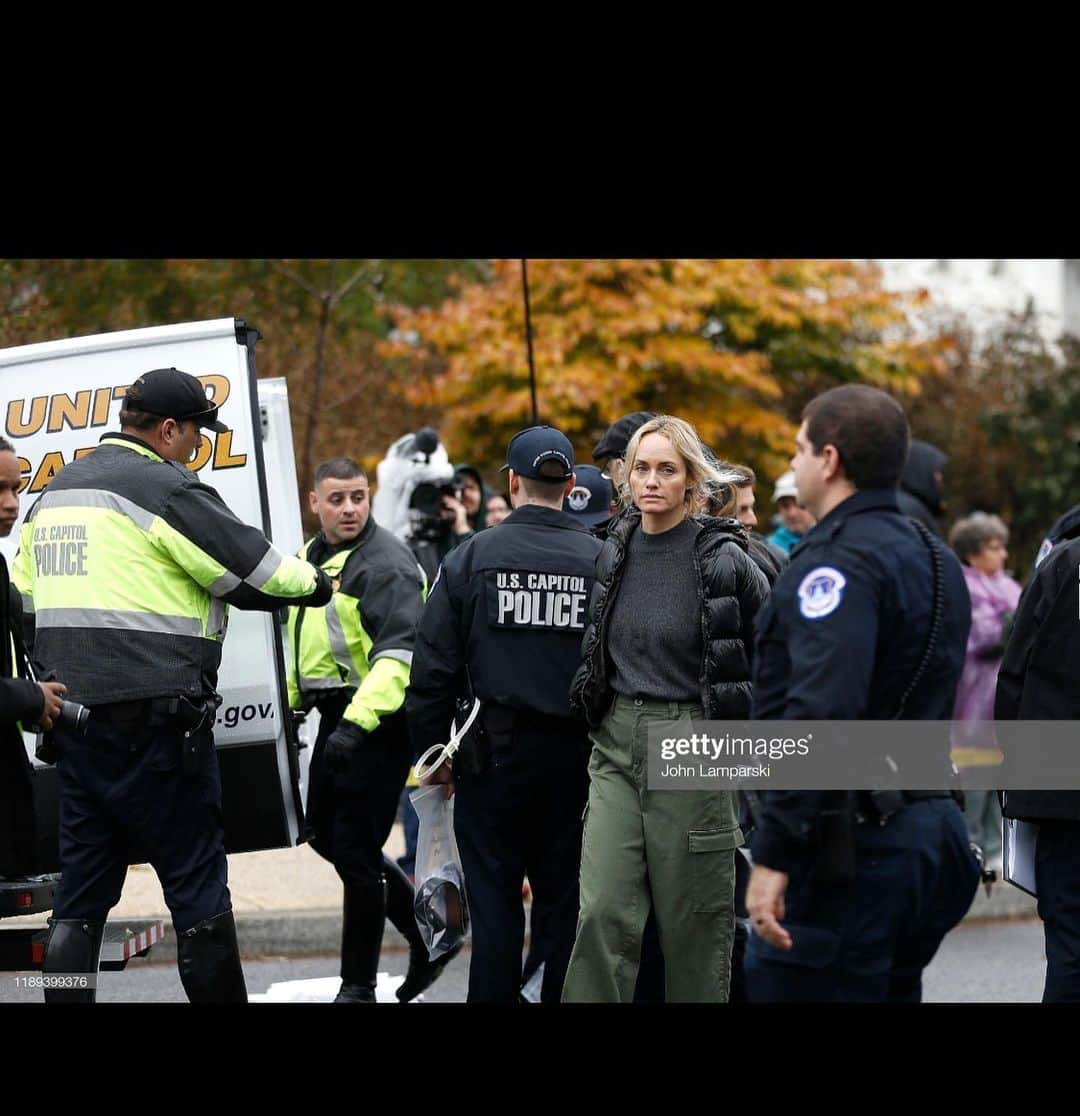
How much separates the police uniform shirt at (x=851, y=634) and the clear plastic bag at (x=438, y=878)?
1.99m

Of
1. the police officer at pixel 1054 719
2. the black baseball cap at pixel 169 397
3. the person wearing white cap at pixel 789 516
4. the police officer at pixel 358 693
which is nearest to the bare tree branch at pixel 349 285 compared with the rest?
the person wearing white cap at pixel 789 516

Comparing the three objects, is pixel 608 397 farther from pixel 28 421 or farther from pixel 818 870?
pixel 818 870

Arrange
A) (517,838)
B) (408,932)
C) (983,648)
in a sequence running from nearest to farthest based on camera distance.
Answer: (517,838) < (408,932) < (983,648)

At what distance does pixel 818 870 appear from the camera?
12.9ft

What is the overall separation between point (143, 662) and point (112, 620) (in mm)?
160

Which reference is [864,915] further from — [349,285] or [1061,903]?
[349,285]

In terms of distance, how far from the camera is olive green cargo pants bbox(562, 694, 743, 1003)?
5074 mm

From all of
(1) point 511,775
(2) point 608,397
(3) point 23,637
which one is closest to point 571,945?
(1) point 511,775

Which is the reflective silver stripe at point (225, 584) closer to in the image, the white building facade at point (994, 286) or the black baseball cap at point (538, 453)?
the black baseball cap at point (538, 453)

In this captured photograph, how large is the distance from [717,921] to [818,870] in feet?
4.23

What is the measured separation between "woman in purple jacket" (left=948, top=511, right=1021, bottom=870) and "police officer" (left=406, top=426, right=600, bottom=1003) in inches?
191

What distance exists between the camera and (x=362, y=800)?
A: 644 centimetres

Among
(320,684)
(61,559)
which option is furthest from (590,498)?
(61,559)
